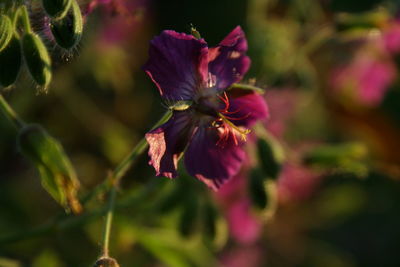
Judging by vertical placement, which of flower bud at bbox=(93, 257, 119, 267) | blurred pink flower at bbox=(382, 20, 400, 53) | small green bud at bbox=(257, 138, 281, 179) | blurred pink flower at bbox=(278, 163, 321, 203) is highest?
flower bud at bbox=(93, 257, 119, 267)

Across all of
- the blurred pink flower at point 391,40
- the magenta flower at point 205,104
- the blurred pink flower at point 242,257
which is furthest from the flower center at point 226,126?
the blurred pink flower at point 391,40

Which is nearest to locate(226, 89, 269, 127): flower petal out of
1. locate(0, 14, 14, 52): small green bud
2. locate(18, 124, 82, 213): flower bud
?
locate(18, 124, 82, 213): flower bud

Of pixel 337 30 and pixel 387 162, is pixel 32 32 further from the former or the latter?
pixel 387 162

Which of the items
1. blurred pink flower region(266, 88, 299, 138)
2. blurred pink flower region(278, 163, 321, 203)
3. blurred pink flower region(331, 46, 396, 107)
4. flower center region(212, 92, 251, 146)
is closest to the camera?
flower center region(212, 92, 251, 146)

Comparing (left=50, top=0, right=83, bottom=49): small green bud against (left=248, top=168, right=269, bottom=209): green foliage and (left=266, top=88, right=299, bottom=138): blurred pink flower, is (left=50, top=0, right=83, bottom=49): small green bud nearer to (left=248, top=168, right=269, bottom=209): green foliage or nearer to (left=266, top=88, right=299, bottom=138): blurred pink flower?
(left=248, top=168, right=269, bottom=209): green foliage

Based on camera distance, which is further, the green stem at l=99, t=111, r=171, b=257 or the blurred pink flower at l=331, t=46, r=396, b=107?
the blurred pink flower at l=331, t=46, r=396, b=107
